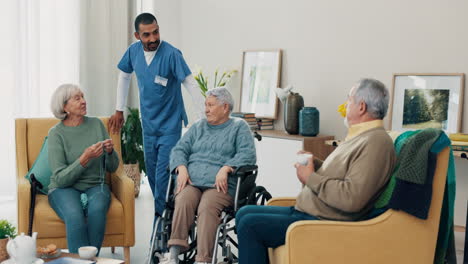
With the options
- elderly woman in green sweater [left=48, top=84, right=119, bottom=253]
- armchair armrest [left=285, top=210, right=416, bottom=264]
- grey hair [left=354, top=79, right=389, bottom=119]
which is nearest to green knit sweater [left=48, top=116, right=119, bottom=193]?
elderly woman in green sweater [left=48, top=84, right=119, bottom=253]

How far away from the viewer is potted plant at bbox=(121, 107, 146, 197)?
5750 mm

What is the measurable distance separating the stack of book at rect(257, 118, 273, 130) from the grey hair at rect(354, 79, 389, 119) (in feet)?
9.44

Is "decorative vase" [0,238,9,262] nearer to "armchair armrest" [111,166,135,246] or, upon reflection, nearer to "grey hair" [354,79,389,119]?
"armchair armrest" [111,166,135,246]

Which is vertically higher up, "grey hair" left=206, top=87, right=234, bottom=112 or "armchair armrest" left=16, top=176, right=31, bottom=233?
"grey hair" left=206, top=87, right=234, bottom=112

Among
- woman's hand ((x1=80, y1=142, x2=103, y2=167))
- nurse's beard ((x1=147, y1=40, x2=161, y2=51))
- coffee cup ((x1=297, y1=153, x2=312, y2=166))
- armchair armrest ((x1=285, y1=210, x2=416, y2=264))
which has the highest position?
nurse's beard ((x1=147, y1=40, x2=161, y2=51))

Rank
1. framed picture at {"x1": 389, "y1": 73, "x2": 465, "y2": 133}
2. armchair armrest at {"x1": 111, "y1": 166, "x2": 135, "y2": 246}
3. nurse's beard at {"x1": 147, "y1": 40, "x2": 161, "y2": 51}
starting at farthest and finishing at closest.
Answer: framed picture at {"x1": 389, "y1": 73, "x2": 465, "y2": 133}
nurse's beard at {"x1": 147, "y1": 40, "x2": 161, "y2": 51}
armchair armrest at {"x1": 111, "y1": 166, "x2": 135, "y2": 246}

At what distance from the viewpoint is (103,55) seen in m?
6.14

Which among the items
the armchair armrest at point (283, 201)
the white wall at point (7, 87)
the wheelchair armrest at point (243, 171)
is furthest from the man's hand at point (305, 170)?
the white wall at point (7, 87)

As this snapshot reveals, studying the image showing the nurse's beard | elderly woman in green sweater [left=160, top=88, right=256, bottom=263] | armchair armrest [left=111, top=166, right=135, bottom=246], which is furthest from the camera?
the nurse's beard

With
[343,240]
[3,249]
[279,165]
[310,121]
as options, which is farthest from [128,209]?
[310,121]

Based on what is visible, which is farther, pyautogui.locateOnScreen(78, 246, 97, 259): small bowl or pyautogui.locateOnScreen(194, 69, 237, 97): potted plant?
pyautogui.locateOnScreen(194, 69, 237, 97): potted plant

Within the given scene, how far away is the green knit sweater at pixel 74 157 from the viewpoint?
3.45 metres

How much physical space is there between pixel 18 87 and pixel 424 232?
168 inches

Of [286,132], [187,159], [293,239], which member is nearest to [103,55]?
[286,132]
